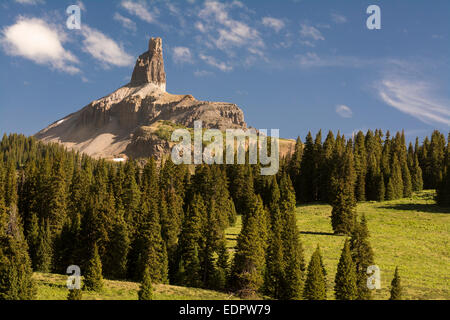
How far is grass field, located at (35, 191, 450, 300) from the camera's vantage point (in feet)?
144

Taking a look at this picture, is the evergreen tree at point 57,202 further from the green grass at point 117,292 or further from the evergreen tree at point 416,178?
the evergreen tree at point 416,178

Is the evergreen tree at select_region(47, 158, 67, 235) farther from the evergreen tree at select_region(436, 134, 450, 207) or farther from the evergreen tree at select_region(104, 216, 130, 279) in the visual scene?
the evergreen tree at select_region(436, 134, 450, 207)

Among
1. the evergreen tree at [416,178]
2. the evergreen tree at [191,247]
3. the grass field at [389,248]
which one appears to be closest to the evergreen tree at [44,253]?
the grass field at [389,248]

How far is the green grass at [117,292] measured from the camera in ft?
Answer: 129

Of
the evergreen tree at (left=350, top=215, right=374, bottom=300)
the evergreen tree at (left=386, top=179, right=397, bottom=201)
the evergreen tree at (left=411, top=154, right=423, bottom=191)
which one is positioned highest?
the evergreen tree at (left=411, top=154, right=423, bottom=191)

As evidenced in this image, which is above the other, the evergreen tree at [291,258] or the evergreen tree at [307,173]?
the evergreen tree at [307,173]

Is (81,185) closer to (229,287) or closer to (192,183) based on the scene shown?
(192,183)

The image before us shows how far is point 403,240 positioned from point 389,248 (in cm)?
594

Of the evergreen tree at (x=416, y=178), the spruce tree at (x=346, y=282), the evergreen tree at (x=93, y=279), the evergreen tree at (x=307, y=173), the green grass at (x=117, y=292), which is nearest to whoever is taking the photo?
the spruce tree at (x=346, y=282)

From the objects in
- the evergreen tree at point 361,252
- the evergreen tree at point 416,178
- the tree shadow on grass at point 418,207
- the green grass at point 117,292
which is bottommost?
the green grass at point 117,292

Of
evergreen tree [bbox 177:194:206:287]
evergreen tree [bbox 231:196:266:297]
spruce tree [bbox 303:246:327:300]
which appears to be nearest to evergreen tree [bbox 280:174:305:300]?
evergreen tree [bbox 231:196:266:297]

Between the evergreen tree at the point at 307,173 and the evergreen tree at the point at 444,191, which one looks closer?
the evergreen tree at the point at 444,191

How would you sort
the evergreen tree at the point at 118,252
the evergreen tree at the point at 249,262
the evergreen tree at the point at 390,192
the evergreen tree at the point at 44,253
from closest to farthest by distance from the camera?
the evergreen tree at the point at 249,262, the evergreen tree at the point at 118,252, the evergreen tree at the point at 44,253, the evergreen tree at the point at 390,192

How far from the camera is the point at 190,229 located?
188 feet
